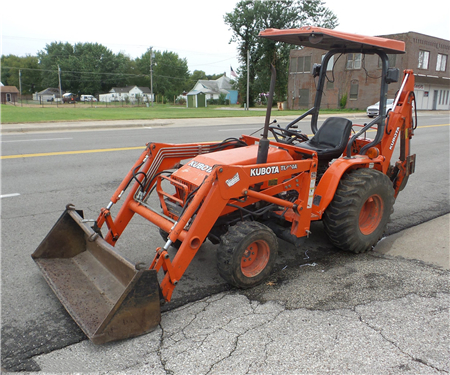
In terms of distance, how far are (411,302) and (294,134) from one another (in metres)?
2.32

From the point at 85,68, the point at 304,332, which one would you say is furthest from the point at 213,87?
the point at 304,332

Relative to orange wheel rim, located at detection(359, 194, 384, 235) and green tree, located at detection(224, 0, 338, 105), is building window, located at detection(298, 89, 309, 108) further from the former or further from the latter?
orange wheel rim, located at detection(359, 194, 384, 235)

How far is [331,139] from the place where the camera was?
450cm

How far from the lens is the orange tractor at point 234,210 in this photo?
10.0ft

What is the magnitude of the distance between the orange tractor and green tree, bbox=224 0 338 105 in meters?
49.2

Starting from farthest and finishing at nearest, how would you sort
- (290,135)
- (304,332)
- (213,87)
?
(213,87)
(290,135)
(304,332)

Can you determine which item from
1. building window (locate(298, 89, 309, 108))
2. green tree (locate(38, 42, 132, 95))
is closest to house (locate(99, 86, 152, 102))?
green tree (locate(38, 42, 132, 95))

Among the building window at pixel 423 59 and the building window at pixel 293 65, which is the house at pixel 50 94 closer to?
the building window at pixel 293 65

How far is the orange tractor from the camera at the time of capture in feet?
10.0

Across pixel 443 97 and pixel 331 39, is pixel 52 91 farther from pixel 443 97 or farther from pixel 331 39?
pixel 331 39

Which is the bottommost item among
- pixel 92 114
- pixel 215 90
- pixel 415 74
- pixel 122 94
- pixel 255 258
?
pixel 255 258

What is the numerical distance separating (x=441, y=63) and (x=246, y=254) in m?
46.3

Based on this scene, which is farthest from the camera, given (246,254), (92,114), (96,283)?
(92,114)

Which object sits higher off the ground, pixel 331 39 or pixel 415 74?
pixel 415 74
